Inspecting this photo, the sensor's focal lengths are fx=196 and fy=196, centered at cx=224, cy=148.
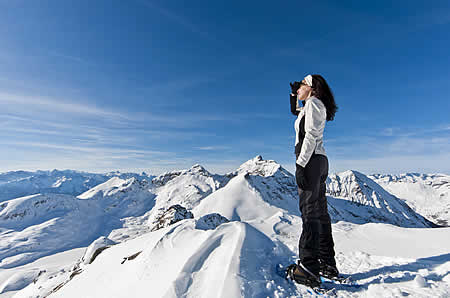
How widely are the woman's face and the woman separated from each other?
0.15ft

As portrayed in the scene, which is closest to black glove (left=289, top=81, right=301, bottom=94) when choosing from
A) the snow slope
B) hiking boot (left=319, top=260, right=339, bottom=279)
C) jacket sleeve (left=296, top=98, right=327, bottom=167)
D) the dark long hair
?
the dark long hair

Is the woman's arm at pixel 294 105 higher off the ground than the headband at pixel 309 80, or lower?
lower

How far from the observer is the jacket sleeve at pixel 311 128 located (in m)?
3.51

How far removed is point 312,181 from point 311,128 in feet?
3.19

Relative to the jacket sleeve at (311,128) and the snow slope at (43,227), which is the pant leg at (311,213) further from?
the snow slope at (43,227)

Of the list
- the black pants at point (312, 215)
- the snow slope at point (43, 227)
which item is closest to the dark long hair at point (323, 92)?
the black pants at point (312, 215)

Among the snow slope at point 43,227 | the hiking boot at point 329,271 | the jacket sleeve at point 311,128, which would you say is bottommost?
the snow slope at point 43,227

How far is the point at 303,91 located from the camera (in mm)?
4137

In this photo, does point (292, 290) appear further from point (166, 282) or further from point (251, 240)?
point (166, 282)

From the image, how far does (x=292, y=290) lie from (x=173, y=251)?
3000 millimetres

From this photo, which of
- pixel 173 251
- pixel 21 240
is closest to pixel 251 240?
pixel 173 251

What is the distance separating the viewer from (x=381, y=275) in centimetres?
381

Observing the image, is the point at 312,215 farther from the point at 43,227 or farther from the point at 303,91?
the point at 43,227

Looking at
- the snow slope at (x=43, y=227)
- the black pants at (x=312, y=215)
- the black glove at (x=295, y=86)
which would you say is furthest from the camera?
the snow slope at (x=43, y=227)
